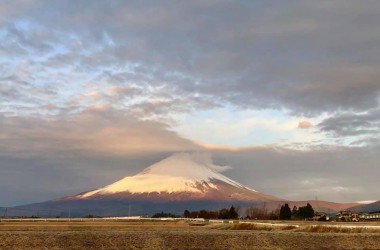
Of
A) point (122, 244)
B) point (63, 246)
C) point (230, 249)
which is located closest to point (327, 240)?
point (230, 249)

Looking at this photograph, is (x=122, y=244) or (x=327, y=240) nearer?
(x=122, y=244)

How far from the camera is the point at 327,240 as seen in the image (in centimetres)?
4756

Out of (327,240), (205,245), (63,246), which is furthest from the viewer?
(327,240)

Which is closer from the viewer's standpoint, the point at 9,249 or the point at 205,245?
the point at 9,249

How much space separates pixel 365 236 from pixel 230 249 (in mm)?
16094

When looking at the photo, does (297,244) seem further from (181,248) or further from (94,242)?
(94,242)

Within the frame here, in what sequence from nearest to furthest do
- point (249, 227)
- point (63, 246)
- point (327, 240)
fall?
1. point (63, 246)
2. point (327, 240)
3. point (249, 227)

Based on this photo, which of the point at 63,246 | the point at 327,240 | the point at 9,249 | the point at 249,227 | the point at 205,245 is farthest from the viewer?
the point at 249,227

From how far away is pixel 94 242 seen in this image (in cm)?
4194

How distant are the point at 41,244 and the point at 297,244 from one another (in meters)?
20.9

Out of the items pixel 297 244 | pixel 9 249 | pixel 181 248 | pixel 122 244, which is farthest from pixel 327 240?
pixel 9 249

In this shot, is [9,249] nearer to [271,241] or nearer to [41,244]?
[41,244]

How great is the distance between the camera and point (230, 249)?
41.6 metres

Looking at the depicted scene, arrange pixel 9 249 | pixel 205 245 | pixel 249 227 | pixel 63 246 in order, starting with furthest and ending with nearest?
pixel 249 227 < pixel 205 245 < pixel 63 246 < pixel 9 249
